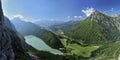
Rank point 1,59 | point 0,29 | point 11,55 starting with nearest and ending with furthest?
point 0,29 < point 1,59 < point 11,55

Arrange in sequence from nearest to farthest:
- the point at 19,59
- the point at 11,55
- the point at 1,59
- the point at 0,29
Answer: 1. the point at 0,29
2. the point at 1,59
3. the point at 11,55
4. the point at 19,59

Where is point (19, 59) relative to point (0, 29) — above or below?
below

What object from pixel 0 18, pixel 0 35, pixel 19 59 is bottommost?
pixel 19 59

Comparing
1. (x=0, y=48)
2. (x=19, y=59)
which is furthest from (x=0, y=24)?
(x=19, y=59)

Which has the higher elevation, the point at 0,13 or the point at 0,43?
the point at 0,13

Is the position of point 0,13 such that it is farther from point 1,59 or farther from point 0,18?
point 1,59

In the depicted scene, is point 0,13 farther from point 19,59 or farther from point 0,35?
point 19,59

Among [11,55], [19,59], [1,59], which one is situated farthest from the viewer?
[19,59]

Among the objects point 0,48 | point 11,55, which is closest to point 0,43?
point 0,48

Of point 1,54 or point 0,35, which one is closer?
point 0,35
